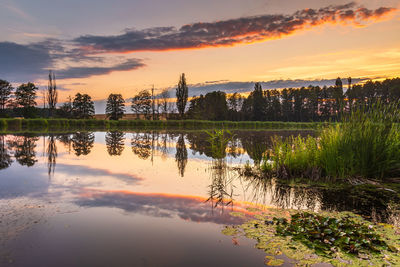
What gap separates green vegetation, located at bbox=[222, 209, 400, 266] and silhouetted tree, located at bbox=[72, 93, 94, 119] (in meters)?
74.5

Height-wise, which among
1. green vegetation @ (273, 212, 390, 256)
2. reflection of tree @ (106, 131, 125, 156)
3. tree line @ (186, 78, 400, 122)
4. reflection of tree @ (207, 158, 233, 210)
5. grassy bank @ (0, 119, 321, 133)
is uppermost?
tree line @ (186, 78, 400, 122)

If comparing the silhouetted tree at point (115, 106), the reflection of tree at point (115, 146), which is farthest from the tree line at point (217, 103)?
the reflection of tree at point (115, 146)

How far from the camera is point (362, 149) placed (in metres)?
7.85

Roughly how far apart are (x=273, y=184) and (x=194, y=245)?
14.4 feet

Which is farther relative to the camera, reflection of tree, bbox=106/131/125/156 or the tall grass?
reflection of tree, bbox=106/131/125/156

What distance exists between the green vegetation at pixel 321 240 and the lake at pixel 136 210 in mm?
298

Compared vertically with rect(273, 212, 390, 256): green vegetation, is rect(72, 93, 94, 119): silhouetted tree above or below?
above

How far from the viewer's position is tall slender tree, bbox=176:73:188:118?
6625 cm

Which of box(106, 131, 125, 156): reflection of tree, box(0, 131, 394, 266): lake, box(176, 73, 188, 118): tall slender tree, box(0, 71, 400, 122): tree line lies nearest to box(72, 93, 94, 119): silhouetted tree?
box(0, 71, 400, 122): tree line

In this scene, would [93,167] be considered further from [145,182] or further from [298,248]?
[298,248]

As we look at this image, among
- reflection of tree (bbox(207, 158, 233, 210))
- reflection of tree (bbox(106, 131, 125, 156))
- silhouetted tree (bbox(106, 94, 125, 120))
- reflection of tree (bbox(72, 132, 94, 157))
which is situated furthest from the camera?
silhouetted tree (bbox(106, 94, 125, 120))

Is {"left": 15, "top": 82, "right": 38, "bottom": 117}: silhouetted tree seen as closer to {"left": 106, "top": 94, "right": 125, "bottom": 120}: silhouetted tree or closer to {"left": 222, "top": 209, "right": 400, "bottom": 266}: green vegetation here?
{"left": 106, "top": 94, "right": 125, "bottom": 120}: silhouetted tree

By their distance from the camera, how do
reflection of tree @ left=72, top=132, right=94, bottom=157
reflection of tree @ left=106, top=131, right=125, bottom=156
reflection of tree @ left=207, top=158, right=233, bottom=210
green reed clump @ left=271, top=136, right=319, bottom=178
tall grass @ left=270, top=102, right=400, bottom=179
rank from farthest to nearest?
reflection of tree @ left=106, top=131, right=125, bottom=156, reflection of tree @ left=72, top=132, right=94, bottom=157, green reed clump @ left=271, top=136, right=319, bottom=178, tall grass @ left=270, top=102, right=400, bottom=179, reflection of tree @ left=207, top=158, right=233, bottom=210

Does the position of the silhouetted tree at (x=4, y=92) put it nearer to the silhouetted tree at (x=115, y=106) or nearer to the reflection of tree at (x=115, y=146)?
the silhouetted tree at (x=115, y=106)
